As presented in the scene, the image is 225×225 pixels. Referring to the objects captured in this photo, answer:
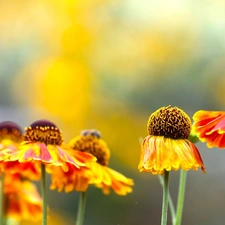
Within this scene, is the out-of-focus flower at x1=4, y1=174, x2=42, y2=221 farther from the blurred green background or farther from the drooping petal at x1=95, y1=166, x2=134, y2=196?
the blurred green background

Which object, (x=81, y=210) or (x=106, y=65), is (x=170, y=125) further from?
(x=106, y=65)

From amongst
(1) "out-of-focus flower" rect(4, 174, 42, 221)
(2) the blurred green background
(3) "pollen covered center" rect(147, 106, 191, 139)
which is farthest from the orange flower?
(2) the blurred green background

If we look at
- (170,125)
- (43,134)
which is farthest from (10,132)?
(170,125)

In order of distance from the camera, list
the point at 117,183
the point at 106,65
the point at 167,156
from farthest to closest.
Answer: the point at 106,65
the point at 117,183
the point at 167,156

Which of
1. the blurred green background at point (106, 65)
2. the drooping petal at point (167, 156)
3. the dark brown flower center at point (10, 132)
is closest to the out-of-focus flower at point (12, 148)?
the dark brown flower center at point (10, 132)

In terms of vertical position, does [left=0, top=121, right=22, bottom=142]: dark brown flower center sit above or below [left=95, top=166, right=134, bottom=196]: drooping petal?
above

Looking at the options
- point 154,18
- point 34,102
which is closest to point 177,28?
point 154,18
